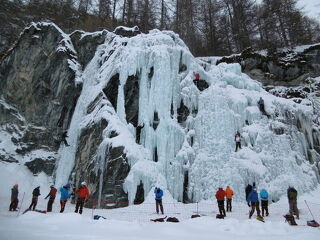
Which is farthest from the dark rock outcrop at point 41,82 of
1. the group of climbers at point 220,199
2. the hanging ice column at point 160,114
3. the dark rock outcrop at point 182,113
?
the group of climbers at point 220,199

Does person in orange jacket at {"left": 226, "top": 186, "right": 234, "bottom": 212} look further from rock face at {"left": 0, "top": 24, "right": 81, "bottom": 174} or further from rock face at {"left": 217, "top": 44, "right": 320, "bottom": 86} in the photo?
rock face at {"left": 217, "top": 44, "right": 320, "bottom": 86}

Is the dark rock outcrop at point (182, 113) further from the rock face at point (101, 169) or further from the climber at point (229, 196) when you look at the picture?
the climber at point (229, 196)

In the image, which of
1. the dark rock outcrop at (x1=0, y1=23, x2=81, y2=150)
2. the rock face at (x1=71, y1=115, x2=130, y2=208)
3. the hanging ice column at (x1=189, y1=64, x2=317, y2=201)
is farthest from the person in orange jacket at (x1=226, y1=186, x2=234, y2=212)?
the dark rock outcrop at (x1=0, y1=23, x2=81, y2=150)

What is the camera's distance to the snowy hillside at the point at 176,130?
13.9 metres

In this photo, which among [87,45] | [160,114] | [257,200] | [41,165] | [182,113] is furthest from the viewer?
[87,45]

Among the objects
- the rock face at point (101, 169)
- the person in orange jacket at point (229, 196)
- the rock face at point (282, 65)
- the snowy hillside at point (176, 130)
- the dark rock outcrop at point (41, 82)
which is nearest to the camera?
the person in orange jacket at point (229, 196)

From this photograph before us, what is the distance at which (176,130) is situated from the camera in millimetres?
15383

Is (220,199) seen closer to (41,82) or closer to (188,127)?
(188,127)

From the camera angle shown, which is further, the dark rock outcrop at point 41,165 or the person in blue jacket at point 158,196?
the dark rock outcrop at point 41,165

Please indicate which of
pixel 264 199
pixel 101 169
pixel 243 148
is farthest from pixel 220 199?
pixel 101 169

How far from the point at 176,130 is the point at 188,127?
855mm

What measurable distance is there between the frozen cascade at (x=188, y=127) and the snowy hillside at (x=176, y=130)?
0.05 meters

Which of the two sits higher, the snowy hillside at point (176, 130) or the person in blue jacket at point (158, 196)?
the snowy hillside at point (176, 130)

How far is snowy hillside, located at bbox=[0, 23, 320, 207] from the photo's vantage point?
45.4 ft
